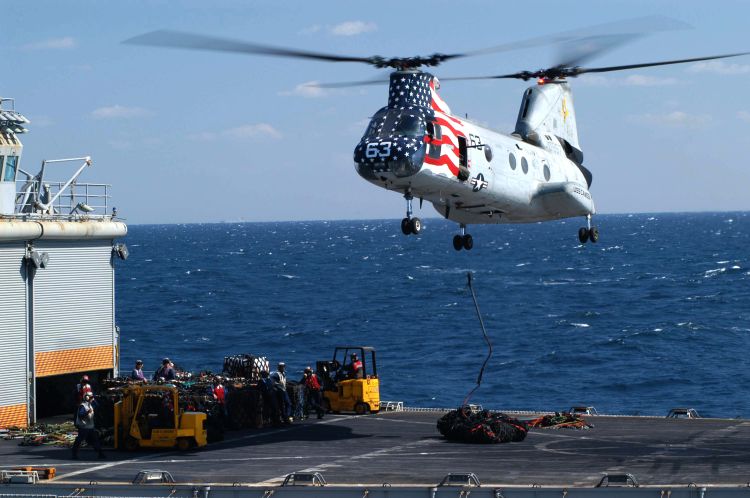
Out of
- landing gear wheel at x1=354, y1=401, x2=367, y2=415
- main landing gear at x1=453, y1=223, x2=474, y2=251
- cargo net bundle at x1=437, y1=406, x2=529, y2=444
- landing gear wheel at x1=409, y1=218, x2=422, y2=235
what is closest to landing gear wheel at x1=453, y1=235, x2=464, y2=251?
main landing gear at x1=453, y1=223, x2=474, y2=251

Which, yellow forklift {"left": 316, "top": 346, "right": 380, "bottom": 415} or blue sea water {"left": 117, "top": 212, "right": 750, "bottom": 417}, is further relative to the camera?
blue sea water {"left": 117, "top": 212, "right": 750, "bottom": 417}

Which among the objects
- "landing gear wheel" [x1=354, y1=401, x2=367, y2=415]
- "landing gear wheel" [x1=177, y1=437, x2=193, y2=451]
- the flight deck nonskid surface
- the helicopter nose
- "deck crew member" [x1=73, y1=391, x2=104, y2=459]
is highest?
the helicopter nose

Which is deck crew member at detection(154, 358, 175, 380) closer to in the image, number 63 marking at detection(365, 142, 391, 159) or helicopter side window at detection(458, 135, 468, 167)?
number 63 marking at detection(365, 142, 391, 159)

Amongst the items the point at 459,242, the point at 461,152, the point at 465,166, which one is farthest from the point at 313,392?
the point at 461,152

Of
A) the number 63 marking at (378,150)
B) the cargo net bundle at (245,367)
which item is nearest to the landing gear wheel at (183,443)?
the cargo net bundle at (245,367)

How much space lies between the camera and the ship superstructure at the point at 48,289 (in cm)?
3875

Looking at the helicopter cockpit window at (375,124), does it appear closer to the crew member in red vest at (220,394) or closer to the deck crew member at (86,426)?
the crew member in red vest at (220,394)

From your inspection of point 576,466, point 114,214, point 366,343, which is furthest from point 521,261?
point 576,466

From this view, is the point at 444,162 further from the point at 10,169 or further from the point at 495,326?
the point at 495,326

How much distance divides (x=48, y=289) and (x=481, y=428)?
1651 cm

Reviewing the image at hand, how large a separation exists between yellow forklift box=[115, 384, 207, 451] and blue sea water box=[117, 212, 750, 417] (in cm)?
3786

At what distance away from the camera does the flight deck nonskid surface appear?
2819 cm

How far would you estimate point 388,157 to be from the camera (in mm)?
31672

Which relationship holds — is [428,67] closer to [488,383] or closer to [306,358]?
[488,383]
